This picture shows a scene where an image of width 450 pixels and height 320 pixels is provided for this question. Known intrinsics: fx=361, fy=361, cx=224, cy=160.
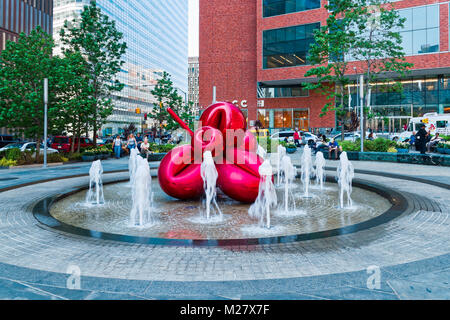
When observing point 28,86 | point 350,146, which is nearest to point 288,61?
point 350,146

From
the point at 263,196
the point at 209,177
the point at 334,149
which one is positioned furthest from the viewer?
the point at 334,149

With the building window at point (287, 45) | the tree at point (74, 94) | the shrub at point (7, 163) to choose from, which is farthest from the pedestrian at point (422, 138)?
the building window at point (287, 45)

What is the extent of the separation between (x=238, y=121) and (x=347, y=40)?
57.8ft

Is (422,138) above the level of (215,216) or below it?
above

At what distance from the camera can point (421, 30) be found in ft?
118

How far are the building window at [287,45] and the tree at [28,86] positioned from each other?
1134 inches

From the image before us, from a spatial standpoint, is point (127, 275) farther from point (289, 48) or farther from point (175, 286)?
point (289, 48)

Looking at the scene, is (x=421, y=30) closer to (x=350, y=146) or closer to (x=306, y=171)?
(x=350, y=146)

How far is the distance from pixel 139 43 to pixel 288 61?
76.5m

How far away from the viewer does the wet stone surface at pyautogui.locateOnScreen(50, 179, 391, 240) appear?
6.24 metres

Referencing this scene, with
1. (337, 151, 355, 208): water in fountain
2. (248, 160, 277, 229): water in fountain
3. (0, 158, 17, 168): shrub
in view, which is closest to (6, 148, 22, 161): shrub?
(0, 158, 17, 168): shrub

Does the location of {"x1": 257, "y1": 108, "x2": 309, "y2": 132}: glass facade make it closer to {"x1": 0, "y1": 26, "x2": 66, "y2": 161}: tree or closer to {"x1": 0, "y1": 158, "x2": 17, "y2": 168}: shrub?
{"x1": 0, "y1": 26, "x2": 66, "y2": 161}: tree

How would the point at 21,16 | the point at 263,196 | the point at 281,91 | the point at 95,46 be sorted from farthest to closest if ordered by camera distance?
the point at 21,16, the point at 281,91, the point at 95,46, the point at 263,196

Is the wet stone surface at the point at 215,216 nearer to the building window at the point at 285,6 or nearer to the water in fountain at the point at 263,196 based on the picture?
the water in fountain at the point at 263,196
